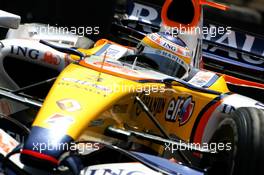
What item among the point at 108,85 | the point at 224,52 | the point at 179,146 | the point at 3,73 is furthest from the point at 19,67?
the point at 224,52

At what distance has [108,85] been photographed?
10.8 feet

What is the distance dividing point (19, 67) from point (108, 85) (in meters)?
1.00

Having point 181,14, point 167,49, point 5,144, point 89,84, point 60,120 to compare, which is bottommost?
point 5,144

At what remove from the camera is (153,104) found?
371 cm

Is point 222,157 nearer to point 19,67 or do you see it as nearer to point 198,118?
point 198,118

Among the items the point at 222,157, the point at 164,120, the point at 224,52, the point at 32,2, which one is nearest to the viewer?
the point at 222,157

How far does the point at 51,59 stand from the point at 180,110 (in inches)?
36.2

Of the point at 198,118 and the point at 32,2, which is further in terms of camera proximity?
the point at 32,2

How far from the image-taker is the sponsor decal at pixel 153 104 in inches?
142

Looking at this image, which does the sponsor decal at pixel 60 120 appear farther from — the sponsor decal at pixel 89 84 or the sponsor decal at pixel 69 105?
the sponsor decal at pixel 89 84

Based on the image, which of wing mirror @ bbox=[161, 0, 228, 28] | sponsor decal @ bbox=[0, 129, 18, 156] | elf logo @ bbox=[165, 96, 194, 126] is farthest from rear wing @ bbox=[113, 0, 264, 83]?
sponsor decal @ bbox=[0, 129, 18, 156]

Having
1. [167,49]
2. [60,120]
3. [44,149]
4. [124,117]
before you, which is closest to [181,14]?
[167,49]

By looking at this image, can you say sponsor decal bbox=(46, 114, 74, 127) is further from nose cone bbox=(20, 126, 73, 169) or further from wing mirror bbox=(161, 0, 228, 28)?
wing mirror bbox=(161, 0, 228, 28)
